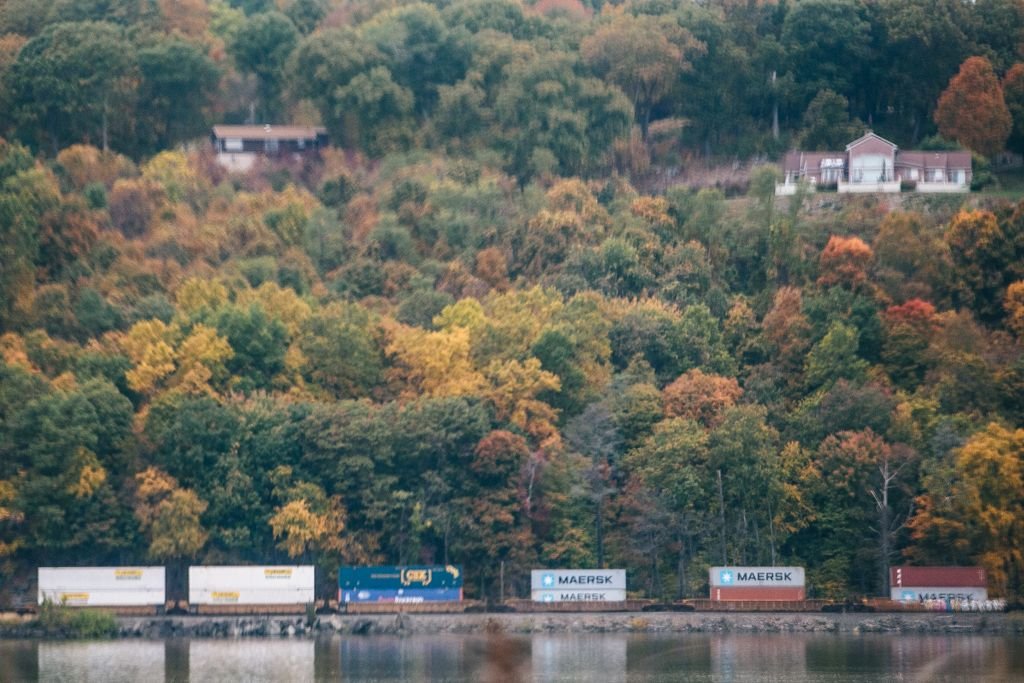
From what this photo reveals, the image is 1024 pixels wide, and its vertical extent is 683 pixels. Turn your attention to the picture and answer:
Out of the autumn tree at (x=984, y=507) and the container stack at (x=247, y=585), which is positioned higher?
the autumn tree at (x=984, y=507)

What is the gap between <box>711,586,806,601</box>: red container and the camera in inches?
3322

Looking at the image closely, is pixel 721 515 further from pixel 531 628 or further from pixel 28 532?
pixel 28 532

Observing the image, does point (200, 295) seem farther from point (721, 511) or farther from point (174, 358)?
point (721, 511)

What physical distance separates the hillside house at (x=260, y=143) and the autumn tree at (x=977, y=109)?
39.9m

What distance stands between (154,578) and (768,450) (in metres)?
28.8

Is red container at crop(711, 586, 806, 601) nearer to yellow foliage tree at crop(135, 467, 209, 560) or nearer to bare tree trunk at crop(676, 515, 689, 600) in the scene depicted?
bare tree trunk at crop(676, 515, 689, 600)

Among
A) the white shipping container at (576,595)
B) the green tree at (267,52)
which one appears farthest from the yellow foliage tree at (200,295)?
the green tree at (267,52)

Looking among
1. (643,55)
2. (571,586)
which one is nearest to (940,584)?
(571,586)

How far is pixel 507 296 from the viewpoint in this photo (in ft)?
334

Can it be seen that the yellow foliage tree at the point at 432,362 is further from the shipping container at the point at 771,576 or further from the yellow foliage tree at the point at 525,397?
the shipping container at the point at 771,576

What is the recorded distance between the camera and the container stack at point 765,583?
8444 centimetres

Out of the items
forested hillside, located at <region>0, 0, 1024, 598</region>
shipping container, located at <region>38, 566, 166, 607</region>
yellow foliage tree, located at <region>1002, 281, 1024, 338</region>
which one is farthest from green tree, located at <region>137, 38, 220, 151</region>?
yellow foliage tree, located at <region>1002, 281, 1024, 338</region>

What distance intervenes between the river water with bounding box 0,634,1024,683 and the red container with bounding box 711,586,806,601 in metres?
3.86

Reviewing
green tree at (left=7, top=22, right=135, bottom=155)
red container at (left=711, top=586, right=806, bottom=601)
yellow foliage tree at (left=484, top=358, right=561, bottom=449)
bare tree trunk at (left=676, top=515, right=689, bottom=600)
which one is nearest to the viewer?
red container at (left=711, top=586, right=806, bottom=601)
